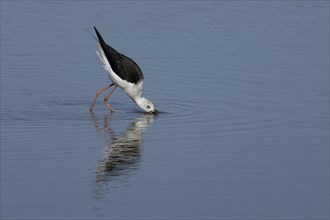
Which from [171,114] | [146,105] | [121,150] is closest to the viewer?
[121,150]

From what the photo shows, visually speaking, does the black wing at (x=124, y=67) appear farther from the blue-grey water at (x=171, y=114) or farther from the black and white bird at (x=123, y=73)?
the blue-grey water at (x=171, y=114)

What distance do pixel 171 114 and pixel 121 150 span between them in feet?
7.18

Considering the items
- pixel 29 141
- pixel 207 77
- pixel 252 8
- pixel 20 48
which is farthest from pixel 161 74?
pixel 252 8

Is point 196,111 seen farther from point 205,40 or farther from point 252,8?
point 252,8

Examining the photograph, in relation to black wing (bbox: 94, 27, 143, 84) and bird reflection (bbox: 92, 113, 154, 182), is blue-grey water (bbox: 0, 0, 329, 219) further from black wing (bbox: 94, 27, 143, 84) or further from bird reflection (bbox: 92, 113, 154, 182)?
black wing (bbox: 94, 27, 143, 84)

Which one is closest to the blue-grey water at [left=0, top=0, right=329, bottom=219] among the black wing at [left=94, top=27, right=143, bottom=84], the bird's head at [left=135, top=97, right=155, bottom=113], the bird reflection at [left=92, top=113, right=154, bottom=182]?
the bird reflection at [left=92, top=113, right=154, bottom=182]

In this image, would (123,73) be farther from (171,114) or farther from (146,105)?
(171,114)

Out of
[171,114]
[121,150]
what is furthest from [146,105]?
[121,150]

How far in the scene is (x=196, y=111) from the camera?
45.9 feet

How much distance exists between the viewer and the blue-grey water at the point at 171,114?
9.90m

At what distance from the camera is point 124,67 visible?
14.8m

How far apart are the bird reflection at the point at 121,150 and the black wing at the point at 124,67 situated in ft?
2.96

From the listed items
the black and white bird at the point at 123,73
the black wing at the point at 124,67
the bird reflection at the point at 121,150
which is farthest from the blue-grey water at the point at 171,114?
the black wing at the point at 124,67

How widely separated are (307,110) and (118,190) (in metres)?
4.69
